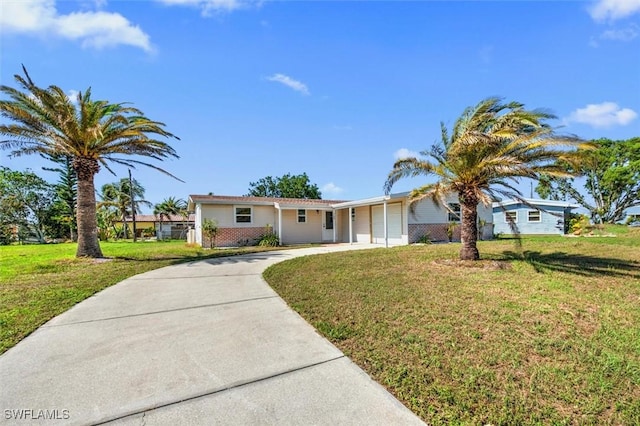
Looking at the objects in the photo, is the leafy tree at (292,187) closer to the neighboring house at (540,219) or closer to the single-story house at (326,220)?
the single-story house at (326,220)


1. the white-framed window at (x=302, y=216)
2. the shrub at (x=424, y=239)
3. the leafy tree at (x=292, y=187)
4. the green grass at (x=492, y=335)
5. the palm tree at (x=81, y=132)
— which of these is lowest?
the green grass at (x=492, y=335)

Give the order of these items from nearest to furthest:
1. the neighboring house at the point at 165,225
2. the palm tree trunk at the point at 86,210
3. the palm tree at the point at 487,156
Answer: the palm tree at the point at 487,156 → the palm tree trunk at the point at 86,210 → the neighboring house at the point at 165,225

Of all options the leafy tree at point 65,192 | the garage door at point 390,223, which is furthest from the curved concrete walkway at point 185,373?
the leafy tree at point 65,192

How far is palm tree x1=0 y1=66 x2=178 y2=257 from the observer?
35.1ft

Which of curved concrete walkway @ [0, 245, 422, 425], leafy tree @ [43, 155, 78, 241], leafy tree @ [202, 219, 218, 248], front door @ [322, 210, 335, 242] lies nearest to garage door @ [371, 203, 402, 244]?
front door @ [322, 210, 335, 242]

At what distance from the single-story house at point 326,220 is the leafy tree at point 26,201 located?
2273 cm

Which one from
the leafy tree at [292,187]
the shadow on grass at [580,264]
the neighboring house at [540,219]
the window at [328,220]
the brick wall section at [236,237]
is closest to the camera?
the shadow on grass at [580,264]

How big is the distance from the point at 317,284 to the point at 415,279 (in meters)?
2.28

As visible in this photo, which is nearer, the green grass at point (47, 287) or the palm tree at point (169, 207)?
the green grass at point (47, 287)

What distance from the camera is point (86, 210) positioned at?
11.8 m

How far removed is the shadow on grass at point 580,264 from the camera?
25.0ft

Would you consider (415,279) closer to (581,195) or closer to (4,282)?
(4,282)

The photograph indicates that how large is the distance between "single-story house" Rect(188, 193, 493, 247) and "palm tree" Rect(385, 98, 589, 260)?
20.5 feet

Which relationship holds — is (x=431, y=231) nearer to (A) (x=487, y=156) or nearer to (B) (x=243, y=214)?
(A) (x=487, y=156)
